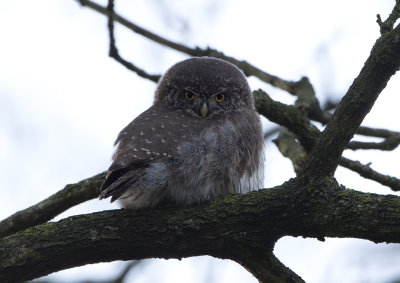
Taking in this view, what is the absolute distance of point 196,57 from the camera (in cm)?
589

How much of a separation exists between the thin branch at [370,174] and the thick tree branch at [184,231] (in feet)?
5.07

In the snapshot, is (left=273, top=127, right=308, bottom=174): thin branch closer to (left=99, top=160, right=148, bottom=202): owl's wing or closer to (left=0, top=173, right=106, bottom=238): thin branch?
(left=0, top=173, right=106, bottom=238): thin branch

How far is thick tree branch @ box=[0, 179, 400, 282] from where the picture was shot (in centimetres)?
341

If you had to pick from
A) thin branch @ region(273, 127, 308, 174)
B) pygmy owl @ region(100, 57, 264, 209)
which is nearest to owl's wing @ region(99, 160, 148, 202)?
pygmy owl @ region(100, 57, 264, 209)

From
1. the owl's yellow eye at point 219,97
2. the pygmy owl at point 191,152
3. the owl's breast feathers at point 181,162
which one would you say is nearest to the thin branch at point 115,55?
the pygmy owl at point 191,152

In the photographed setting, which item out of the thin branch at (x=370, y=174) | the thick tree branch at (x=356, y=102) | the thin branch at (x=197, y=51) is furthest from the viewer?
the thin branch at (x=197, y=51)

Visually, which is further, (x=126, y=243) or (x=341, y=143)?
(x=126, y=243)

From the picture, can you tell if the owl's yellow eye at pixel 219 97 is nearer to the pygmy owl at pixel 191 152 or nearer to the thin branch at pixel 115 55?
→ the pygmy owl at pixel 191 152

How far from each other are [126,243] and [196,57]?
2.73 m

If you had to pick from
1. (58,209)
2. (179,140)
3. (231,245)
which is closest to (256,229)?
(231,245)

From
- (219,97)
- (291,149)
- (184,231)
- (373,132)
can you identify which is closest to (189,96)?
(219,97)

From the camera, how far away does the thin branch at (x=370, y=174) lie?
4747 millimetres

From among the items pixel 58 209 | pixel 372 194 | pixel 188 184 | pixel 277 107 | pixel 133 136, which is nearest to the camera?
pixel 372 194

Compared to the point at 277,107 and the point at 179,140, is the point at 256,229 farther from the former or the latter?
the point at 277,107
